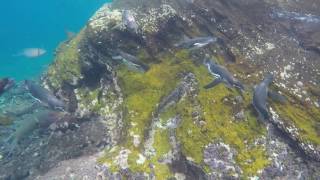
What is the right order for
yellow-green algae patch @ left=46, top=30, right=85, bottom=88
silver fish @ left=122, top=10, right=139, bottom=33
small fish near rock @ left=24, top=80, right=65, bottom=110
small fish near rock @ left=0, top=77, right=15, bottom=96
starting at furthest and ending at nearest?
1. yellow-green algae patch @ left=46, top=30, right=85, bottom=88
2. silver fish @ left=122, top=10, right=139, bottom=33
3. small fish near rock @ left=0, top=77, right=15, bottom=96
4. small fish near rock @ left=24, top=80, right=65, bottom=110

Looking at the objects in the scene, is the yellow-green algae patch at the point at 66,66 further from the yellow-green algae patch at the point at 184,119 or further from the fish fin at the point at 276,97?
the fish fin at the point at 276,97

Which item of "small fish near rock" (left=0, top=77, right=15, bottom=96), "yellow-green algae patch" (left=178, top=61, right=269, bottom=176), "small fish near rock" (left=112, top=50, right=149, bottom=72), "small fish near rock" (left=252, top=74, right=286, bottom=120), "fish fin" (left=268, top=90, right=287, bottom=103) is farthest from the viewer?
"small fish near rock" (left=0, top=77, right=15, bottom=96)

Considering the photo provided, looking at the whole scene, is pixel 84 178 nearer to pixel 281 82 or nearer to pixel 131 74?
pixel 131 74

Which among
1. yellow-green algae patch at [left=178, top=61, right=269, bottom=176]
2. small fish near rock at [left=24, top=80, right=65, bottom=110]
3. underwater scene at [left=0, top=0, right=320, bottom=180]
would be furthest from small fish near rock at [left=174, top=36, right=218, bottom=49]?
small fish near rock at [left=24, top=80, right=65, bottom=110]

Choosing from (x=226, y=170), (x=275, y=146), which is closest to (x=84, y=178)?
(x=226, y=170)

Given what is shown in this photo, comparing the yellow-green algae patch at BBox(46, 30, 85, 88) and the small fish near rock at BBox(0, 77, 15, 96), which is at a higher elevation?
the small fish near rock at BBox(0, 77, 15, 96)

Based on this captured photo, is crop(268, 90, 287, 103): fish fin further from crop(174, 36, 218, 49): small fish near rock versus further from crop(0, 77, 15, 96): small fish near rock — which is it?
crop(0, 77, 15, 96): small fish near rock
